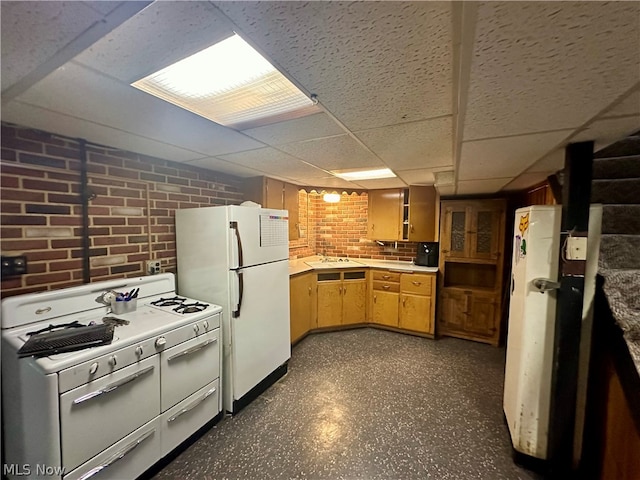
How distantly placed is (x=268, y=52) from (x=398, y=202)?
3.38 metres

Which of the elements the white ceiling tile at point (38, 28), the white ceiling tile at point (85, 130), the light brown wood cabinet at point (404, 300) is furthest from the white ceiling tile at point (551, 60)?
the light brown wood cabinet at point (404, 300)

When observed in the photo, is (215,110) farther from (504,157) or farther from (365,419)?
(365,419)

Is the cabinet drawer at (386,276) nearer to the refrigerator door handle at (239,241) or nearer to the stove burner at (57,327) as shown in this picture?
the refrigerator door handle at (239,241)

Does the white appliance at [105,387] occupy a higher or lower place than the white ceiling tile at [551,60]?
lower

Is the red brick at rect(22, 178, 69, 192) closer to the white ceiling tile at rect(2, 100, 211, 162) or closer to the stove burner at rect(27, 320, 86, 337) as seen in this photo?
the white ceiling tile at rect(2, 100, 211, 162)

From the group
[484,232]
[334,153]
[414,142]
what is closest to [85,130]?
[334,153]

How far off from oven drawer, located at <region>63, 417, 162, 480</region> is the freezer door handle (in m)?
2.52

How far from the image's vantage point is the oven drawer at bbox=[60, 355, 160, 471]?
1298mm

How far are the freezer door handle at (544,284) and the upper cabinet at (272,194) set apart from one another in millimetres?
2550

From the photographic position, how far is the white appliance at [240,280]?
218 cm

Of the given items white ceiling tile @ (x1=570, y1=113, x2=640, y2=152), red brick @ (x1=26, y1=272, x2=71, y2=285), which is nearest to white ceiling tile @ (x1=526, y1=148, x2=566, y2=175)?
white ceiling tile @ (x1=570, y1=113, x2=640, y2=152)

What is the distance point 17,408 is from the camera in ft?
4.63

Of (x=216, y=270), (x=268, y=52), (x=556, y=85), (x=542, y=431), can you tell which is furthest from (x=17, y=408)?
(x=542, y=431)

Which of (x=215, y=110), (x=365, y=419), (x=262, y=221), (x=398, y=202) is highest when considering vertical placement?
(x=215, y=110)
